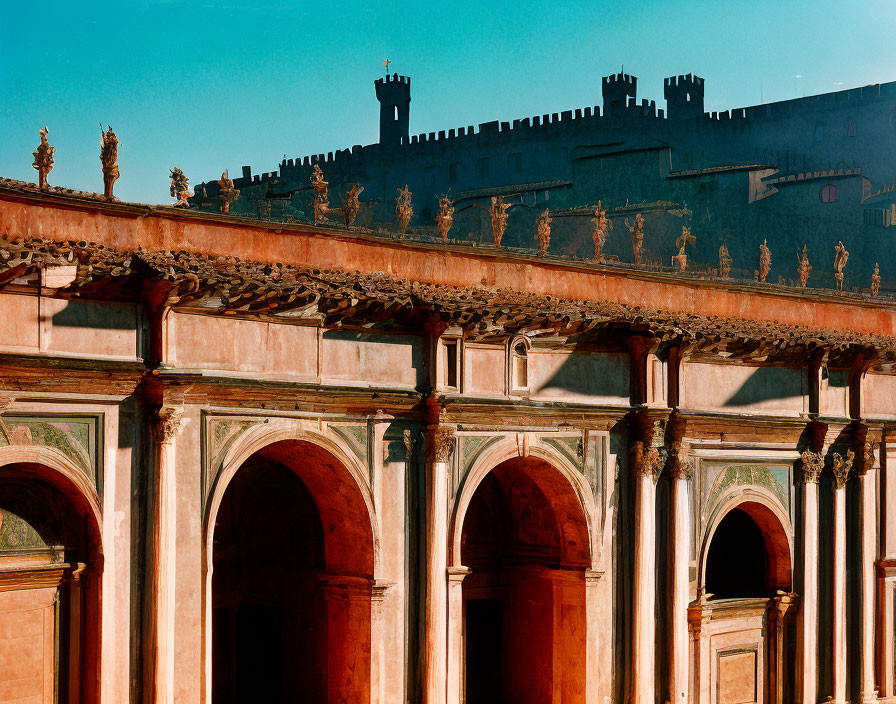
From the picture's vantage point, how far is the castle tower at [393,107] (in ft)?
176

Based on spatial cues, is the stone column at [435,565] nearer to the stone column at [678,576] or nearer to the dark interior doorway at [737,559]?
the stone column at [678,576]

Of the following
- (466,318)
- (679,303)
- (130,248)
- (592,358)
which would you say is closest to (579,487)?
(592,358)

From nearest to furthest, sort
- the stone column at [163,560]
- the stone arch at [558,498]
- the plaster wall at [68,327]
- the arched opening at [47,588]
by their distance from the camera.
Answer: the plaster wall at [68,327]
the arched opening at [47,588]
the stone column at [163,560]
the stone arch at [558,498]

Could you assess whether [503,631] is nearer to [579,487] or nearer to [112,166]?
[579,487]

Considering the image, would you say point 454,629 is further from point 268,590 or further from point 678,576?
point 678,576

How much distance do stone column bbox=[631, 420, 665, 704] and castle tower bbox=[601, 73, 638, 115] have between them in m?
36.2

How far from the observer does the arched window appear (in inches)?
1615

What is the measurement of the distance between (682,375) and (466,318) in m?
3.39

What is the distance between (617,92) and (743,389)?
3522cm

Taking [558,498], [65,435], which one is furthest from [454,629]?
[65,435]

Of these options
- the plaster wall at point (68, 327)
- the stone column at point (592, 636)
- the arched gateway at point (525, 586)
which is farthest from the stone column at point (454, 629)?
the plaster wall at point (68, 327)

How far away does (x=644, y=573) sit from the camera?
15.3 meters

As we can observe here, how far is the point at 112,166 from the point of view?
13.4 metres

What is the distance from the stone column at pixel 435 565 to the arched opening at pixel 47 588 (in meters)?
3.59
